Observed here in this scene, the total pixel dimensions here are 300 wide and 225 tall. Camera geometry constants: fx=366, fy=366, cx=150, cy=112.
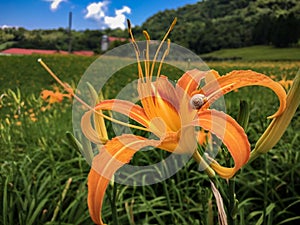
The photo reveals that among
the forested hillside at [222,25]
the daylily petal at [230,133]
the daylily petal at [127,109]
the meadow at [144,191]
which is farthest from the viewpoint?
the meadow at [144,191]

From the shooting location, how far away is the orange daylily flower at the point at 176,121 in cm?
37

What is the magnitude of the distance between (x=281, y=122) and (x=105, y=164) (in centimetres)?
20

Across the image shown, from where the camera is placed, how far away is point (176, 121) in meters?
0.46

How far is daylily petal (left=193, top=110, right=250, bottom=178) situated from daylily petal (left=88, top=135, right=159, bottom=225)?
0.07 metres

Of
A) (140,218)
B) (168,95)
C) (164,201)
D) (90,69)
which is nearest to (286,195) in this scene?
(164,201)

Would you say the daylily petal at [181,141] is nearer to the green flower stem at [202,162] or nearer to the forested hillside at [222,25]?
the green flower stem at [202,162]

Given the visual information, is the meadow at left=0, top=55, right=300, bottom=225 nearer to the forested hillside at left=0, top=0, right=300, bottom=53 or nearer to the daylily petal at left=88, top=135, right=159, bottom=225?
the forested hillside at left=0, top=0, right=300, bottom=53

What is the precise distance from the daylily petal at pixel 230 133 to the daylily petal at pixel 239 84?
40 millimetres

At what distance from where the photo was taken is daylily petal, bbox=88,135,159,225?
14.6 inches

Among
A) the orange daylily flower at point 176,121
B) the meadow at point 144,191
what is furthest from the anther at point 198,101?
the meadow at point 144,191

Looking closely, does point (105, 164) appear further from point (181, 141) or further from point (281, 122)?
point (281, 122)

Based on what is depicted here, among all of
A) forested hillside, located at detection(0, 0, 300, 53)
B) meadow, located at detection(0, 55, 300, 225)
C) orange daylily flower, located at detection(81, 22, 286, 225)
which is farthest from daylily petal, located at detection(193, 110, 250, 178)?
meadow, located at detection(0, 55, 300, 225)

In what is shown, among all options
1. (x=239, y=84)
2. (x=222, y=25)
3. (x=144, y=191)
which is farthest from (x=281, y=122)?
(x=222, y=25)

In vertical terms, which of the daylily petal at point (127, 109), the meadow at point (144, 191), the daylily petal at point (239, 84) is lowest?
the meadow at point (144, 191)
